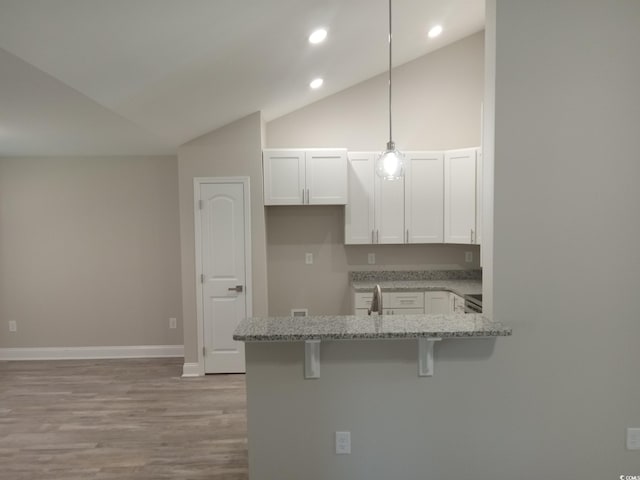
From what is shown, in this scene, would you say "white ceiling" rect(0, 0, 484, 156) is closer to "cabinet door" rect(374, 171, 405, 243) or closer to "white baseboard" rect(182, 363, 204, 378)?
"cabinet door" rect(374, 171, 405, 243)

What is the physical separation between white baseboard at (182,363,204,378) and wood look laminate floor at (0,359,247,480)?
75mm

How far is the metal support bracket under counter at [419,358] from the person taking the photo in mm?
1841

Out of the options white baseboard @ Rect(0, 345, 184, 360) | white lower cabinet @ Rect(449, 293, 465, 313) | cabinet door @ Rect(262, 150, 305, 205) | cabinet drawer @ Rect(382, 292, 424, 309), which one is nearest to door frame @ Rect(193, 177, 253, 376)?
cabinet door @ Rect(262, 150, 305, 205)

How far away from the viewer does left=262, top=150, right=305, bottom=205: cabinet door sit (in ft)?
12.2

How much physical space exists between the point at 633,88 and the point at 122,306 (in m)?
4.97

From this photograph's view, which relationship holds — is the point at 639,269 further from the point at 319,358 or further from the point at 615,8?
the point at 319,358

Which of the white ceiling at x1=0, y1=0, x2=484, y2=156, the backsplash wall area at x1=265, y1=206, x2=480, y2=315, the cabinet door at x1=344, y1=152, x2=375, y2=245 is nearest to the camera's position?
the white ceiling at x1=0, y1=0, x2=484, y2=156

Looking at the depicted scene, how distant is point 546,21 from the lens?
1829 mm

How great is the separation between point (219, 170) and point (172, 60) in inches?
62.9

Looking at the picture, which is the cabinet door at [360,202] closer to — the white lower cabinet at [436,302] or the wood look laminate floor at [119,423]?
the white lower cabinet at [436,302]

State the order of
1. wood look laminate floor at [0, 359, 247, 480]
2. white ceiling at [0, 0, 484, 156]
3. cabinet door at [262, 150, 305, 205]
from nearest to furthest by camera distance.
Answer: white ceiling at [0, 0, 484, 156]
wood look laminate floor at [0, 359, 247, 480]
cabinet door at [262, 150, 305, 205]

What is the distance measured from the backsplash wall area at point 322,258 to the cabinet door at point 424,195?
1.24ft

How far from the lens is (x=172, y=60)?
212cm

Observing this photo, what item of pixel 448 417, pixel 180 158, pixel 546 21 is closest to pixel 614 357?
pixel 448 417
